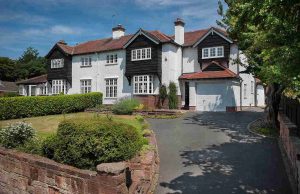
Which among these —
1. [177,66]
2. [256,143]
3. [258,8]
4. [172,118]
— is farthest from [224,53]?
[258,8]

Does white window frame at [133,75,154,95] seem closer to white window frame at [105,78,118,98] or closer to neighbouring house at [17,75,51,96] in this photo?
white window frame at [105,78,118,98]

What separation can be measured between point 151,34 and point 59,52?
14.0 metres

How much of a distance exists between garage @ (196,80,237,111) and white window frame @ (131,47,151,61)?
5.89 m

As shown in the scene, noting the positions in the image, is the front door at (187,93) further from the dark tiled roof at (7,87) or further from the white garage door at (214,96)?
the dark tiled roof at (7,87)

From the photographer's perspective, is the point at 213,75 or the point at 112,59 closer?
the point at 213,75

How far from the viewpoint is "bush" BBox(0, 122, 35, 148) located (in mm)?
10626

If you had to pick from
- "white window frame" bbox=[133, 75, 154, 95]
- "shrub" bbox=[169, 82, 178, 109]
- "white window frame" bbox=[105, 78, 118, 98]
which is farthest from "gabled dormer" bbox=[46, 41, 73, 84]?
"shrub" bbox=[169, 82, 178, 109]

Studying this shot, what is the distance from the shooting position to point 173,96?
95.1 ft

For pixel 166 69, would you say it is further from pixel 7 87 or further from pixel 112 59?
pixel 7 87

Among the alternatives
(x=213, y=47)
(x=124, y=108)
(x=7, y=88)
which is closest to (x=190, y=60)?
(x=213, y=47)

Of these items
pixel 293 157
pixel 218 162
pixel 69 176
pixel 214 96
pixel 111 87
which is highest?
pixel 111 87

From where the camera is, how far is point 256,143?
13.5 metres

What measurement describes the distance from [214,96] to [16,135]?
1956 centimetres

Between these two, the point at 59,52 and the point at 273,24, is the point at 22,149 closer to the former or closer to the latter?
the point at 273,24
